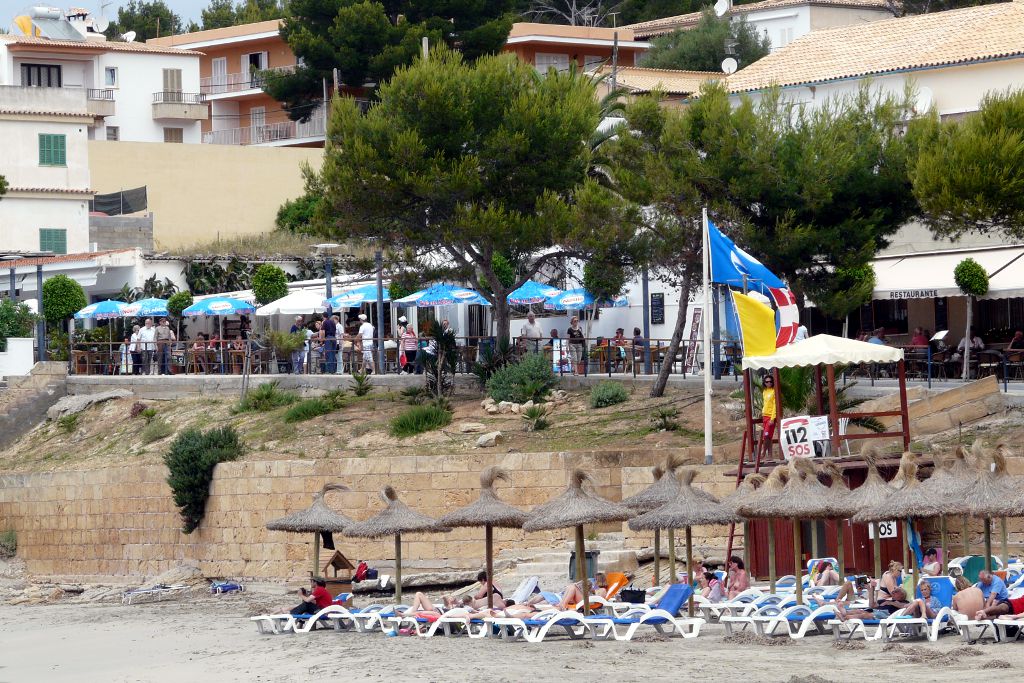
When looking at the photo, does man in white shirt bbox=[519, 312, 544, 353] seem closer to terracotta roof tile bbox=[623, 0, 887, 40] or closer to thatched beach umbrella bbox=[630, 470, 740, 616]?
thatched beach umbrella bbox=[630, 470, 740, 616]

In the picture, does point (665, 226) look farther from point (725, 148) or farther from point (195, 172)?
point (195, 172)

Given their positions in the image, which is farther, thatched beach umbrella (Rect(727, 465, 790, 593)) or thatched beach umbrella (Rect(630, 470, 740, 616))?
thatched beach umbrella (Rect(630, 470, 740, 616))

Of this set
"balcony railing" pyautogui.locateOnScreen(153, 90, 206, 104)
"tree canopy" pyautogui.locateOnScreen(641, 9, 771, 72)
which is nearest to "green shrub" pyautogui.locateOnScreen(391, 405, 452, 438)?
"tree canopy" pyautogui.locateOnScreen(641, 9, 771, 72)

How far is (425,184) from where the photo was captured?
96.6 ft

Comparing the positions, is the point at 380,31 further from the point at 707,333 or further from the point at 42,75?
the point at 707,333

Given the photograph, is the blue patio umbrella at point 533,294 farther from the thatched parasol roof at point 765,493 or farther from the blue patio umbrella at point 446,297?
the thatched parasol roof at point 765,493

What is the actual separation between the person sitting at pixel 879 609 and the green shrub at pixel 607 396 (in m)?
11.5

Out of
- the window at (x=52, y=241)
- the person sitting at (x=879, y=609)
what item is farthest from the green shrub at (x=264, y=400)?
the window at (x=52, y=241)

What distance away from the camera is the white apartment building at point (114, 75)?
2410 inches

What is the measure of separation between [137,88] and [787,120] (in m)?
41.1

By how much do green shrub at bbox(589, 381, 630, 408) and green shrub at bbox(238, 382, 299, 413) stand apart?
20.7 ft

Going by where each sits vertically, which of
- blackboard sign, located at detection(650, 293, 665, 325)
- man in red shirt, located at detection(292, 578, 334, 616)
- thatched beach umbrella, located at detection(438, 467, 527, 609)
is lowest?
man in red shirt, located at detection(292, 578, 334, 616)

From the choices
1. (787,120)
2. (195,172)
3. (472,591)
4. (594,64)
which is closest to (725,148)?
(787,120)

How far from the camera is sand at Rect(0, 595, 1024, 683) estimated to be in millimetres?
15492
